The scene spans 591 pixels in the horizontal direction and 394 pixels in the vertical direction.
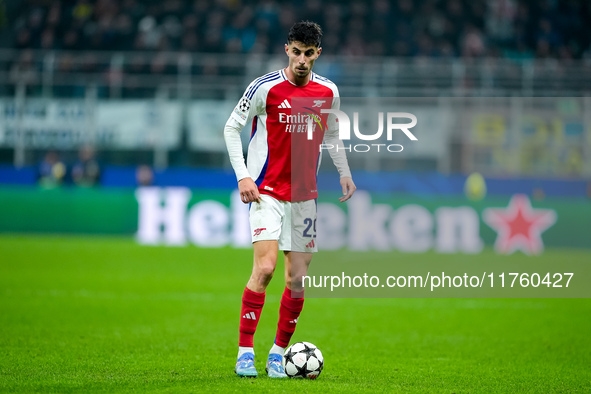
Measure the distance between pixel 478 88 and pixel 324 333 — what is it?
10.8m

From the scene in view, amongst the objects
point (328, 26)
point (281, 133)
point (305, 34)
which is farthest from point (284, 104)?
point (328, 26)

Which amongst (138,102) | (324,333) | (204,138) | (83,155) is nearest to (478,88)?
(204,138)

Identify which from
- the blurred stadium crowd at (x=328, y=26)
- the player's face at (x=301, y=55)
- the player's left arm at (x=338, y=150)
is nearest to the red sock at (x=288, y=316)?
the player's left arm at (x=338, y=150)

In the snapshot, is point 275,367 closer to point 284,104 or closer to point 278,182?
point 278,182

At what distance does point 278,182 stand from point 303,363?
1.25 m

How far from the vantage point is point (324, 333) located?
808 centimetres

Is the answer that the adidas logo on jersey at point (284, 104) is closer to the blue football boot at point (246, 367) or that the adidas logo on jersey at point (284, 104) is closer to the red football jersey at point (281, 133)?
the red football jersey at point (281, 133)

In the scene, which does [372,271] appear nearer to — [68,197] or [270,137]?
[270,137]

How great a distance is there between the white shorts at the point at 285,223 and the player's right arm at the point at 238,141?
0.37ft

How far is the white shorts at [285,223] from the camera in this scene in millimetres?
5410

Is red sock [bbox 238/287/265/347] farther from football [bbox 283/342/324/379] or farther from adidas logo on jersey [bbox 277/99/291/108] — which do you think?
adidas logo on jersey [bbox 277/99/291/108]

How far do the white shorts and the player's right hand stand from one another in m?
0.11

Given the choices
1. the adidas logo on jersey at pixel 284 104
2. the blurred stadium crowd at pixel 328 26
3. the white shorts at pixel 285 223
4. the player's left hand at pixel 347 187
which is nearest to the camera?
the white shorts at pixel 285 223

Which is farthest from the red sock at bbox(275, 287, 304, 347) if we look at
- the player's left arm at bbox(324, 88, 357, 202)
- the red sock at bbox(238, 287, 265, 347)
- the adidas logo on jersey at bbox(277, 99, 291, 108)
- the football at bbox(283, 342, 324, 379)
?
the adidas logo on jersey at bbox(277, 99, 291, 108)
